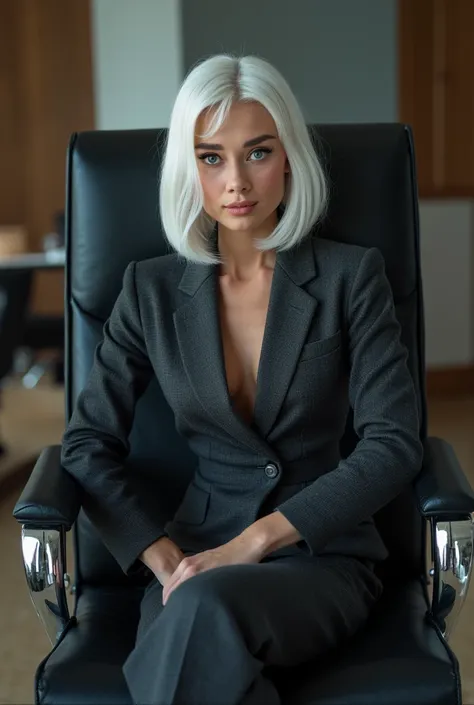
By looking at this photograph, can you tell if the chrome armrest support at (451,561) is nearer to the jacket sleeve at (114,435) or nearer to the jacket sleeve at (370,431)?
the jacket sleeve at (370,431)

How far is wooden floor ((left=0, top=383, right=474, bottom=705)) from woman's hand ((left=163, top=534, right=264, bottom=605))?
89 cm

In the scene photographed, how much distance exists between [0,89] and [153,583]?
558cm

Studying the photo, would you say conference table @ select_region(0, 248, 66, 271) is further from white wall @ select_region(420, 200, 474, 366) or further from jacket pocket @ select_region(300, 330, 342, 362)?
jacket pocket @ select_region(300, 330, 342, 362)

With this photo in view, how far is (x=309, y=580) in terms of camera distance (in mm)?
1453

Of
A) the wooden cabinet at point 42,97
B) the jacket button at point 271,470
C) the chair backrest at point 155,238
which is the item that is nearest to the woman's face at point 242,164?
the chair backrest at point 155,238

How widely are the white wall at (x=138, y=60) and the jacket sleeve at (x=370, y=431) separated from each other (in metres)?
3.10

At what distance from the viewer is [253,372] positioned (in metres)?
1.67

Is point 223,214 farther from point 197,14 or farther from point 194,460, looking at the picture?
point 197,14

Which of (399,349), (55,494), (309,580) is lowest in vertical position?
(309,580)

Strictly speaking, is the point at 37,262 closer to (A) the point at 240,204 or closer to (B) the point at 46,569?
(A) the point at 240,204

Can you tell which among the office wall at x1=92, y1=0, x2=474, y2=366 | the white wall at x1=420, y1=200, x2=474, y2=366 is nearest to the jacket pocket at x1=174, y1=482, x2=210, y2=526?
the office wall at x1=92, y1=0, x2=474, y2=366

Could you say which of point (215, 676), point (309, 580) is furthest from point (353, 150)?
point (215, 676)

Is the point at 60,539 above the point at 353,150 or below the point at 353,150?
below

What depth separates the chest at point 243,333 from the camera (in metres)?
1.67
